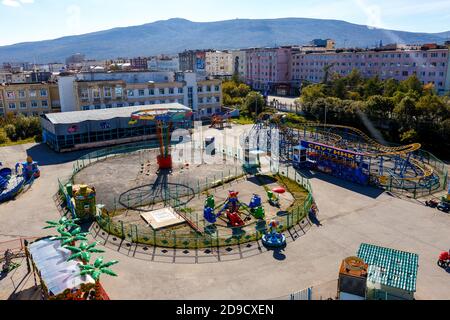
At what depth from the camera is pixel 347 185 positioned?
37562 mm

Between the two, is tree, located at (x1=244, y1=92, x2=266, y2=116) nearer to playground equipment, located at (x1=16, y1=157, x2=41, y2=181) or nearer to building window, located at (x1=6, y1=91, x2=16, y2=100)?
building window, located at (x1=6, y1=91, x2=16, y2=100)

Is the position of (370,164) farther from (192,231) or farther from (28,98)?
(28,98)

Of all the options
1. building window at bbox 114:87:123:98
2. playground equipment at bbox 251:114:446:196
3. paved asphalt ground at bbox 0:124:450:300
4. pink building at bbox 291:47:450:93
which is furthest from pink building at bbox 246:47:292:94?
paved asphalt ground at bbox 0:124:450:300

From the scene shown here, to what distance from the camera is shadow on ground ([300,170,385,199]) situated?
116 ft

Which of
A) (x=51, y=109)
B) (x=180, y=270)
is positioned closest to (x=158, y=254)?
(x=180, y=270)

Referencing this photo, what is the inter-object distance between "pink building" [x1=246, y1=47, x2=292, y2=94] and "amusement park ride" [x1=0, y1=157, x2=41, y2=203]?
86003 mm

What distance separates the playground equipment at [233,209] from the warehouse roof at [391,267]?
9.90 meters

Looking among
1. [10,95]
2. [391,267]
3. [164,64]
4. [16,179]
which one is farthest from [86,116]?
[164,64]

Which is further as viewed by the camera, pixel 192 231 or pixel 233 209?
pixel 233 209

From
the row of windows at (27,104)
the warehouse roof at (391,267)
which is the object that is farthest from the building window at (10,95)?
the warehouse roof at (391,267)

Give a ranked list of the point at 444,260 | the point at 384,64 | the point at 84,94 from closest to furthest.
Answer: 1. the point at 444,260
2. the point at 84,94
3. the point at 384,64

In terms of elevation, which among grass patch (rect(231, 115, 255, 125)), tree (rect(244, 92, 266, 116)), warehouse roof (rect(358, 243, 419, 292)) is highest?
tree (rect(244, 92, 266, 116))

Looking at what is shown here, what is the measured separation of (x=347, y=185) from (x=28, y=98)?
217ft

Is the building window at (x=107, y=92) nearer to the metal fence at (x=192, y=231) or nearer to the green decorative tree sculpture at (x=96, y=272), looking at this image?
the metal fence at (x=192, y=231)
